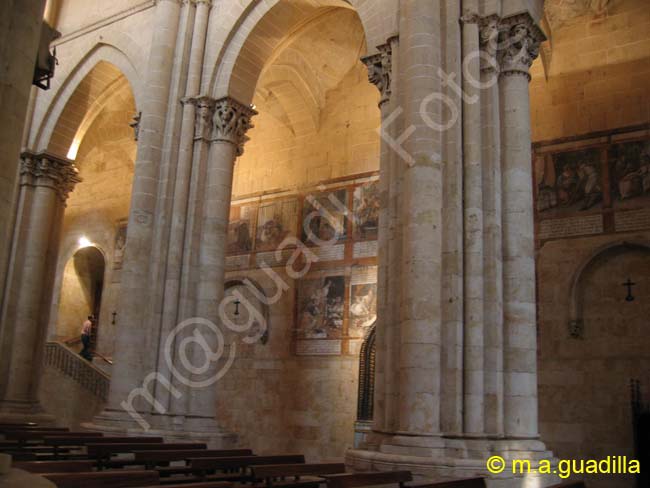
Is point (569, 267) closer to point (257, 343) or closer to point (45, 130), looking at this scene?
point (257, 343)

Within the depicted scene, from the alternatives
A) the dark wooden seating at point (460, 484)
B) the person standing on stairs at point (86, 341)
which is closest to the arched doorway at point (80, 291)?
the person standing on stairs at point (86, 341)

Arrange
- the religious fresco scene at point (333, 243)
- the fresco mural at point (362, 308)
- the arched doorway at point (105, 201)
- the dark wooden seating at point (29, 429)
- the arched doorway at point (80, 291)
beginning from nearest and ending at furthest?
the religious fresco scene at point (333, 243) → the dark wooden seating at point (29, 429) → the fresco mural at point (362, 308) → the arched doorway at point (105, 201) → the arched doorway at point (80, 291)

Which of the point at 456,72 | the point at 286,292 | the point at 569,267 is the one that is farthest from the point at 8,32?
the point at 286,292

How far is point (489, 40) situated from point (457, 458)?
5.66 meters

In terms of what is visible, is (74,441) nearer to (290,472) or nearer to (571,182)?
(290,472)

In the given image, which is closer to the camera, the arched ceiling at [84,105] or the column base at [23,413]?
the column base at [23,413]

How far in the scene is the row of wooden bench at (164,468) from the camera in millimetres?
5931

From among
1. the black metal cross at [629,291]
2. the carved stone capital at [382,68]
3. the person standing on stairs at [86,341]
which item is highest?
the carved stone capital at [382,68]

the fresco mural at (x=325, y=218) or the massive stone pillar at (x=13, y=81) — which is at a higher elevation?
the fresco mural at (x=325, y=218)

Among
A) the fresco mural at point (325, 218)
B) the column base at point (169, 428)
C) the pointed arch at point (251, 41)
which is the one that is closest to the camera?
the column base at point (169, 428)

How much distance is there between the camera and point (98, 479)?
18.9ft

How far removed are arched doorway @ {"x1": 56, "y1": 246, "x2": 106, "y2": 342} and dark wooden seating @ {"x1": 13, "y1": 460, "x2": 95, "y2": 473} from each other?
15925 mm

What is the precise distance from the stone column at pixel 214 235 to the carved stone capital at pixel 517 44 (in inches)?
218

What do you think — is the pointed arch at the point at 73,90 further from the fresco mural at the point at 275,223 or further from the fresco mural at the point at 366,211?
the fresco mural at the point at 366,211
